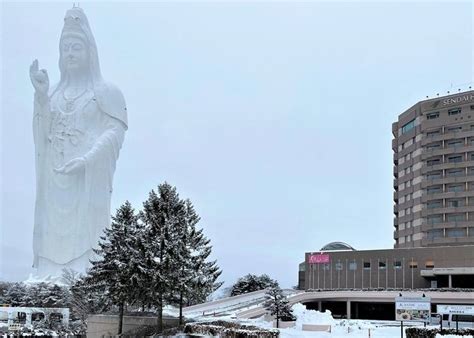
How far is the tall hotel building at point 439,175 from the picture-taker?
96.3 m

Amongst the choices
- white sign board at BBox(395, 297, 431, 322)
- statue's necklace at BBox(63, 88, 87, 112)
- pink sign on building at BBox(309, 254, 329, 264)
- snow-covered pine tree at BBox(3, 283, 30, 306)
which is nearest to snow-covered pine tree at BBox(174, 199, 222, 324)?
white sign board at BBox(395, 297, 431, 322)

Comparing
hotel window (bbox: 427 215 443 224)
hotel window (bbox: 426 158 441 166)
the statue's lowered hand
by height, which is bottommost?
hotel window (bbox: 427 215 443 224)

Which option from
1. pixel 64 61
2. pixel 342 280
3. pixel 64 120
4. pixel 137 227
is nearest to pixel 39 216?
pixel 64 120

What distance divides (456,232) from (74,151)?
54332 mm

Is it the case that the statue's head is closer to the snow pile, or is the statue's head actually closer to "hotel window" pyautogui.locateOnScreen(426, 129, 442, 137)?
"hotel window" pyautogui.locateOnScreen(426, 129, 442, 137)

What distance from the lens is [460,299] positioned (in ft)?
229

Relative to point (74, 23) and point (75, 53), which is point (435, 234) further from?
point (74, 23)

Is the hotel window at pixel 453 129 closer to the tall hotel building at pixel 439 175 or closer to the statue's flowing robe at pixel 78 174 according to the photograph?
the tall hotel building at pixel 439 175

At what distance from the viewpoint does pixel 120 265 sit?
4669 cm

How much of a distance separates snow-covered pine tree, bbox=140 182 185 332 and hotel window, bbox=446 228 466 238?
193ft

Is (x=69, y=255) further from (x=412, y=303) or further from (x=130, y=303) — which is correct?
(x=412, y=303)

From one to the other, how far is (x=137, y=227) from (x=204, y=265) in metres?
5.44

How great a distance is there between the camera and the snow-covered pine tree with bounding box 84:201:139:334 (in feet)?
153

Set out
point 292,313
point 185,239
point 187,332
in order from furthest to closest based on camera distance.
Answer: point 292,313 → point 185,239 → point 187,332
